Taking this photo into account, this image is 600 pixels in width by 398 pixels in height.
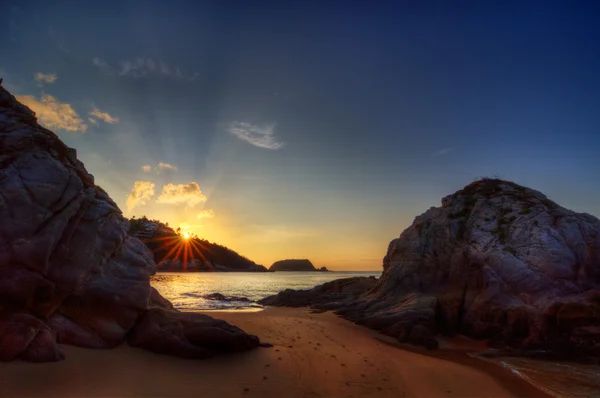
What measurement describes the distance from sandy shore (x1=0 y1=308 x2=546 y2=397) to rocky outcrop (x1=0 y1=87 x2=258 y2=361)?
61cm

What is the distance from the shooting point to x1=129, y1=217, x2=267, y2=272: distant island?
415 ft

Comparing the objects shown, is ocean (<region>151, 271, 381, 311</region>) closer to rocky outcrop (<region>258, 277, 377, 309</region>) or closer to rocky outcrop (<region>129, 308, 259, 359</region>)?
rocky outcrop (<region>258, 277, 377, 309</region>)

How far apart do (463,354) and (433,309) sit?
10.4ft

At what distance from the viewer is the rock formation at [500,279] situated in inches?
572

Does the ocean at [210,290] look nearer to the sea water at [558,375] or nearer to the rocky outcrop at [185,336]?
the rocky outcrop at [185,336]

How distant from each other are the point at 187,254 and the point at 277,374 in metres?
143

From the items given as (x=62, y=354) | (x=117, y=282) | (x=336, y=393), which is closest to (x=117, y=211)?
(x=117, y=282)

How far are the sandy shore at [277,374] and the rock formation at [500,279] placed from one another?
3533 millimetres

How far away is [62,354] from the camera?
315 inches

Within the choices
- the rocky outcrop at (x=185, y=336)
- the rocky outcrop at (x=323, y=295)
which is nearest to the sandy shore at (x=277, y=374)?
the rocky outcrop at (x=185, y=336)

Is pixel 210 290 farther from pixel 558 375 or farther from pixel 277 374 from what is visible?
pixel 558 375

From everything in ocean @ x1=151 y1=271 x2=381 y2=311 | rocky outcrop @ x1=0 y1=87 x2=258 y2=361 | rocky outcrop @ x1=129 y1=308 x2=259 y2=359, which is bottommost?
ocean @ x1=151 y1=271 x2=381 y2=311

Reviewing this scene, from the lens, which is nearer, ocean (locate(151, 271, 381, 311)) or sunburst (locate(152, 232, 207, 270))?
ocean (locate(151, 271, 381, 311))

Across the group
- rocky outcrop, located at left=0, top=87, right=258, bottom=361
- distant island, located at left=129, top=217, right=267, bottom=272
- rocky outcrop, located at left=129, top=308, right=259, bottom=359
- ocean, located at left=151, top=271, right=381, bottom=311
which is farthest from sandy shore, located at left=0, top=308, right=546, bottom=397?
distant island, located at left=129, top=217, right=267, bottom=272
